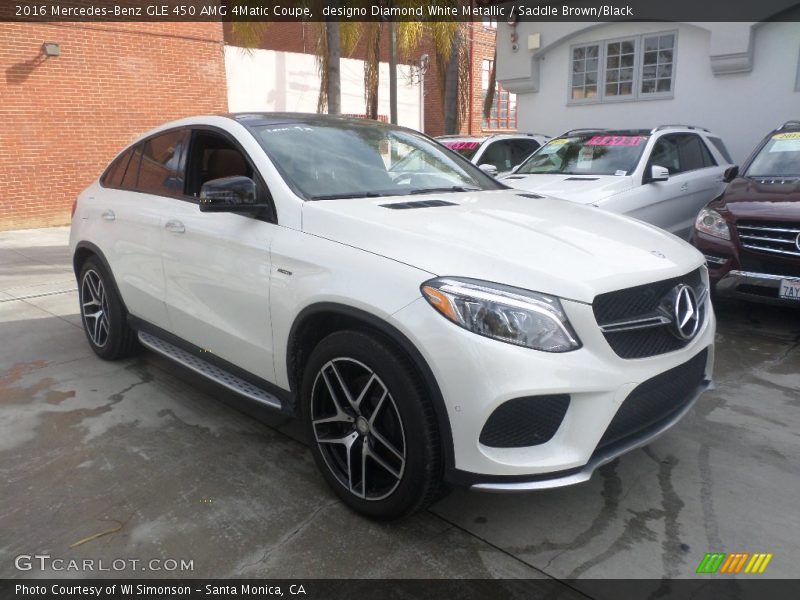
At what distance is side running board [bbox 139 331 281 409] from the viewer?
3.26 meters

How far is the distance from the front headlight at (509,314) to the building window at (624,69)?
10.1 metres

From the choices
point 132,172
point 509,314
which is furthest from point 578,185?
point 509,314

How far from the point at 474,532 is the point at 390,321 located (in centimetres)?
102

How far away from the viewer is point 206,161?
3.90 meters

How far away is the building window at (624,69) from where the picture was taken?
11.0 metres

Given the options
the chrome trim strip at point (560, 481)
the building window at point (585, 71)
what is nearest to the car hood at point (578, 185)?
the chrome trim strip at point (560, 481)

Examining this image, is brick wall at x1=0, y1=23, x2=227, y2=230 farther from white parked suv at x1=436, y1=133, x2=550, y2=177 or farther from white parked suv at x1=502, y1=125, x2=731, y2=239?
white parked suv at x1=502, y1=125, x2=731, y2=239

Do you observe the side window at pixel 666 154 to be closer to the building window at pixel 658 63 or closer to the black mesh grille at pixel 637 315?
the building window at pixel 658 63

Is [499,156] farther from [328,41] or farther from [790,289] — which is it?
[790,289]

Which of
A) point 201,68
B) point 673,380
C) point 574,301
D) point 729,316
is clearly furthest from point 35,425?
point 201,68

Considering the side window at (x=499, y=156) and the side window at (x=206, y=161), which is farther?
the side window at (x=499, y=156)

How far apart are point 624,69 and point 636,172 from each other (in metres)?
5.57

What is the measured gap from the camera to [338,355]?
106 inches

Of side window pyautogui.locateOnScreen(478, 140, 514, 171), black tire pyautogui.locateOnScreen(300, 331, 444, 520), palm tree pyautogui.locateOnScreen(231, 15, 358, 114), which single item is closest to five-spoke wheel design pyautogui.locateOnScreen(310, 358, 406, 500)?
black tire pyautogui.locateOnScreen(300, 331, 444, 520)
